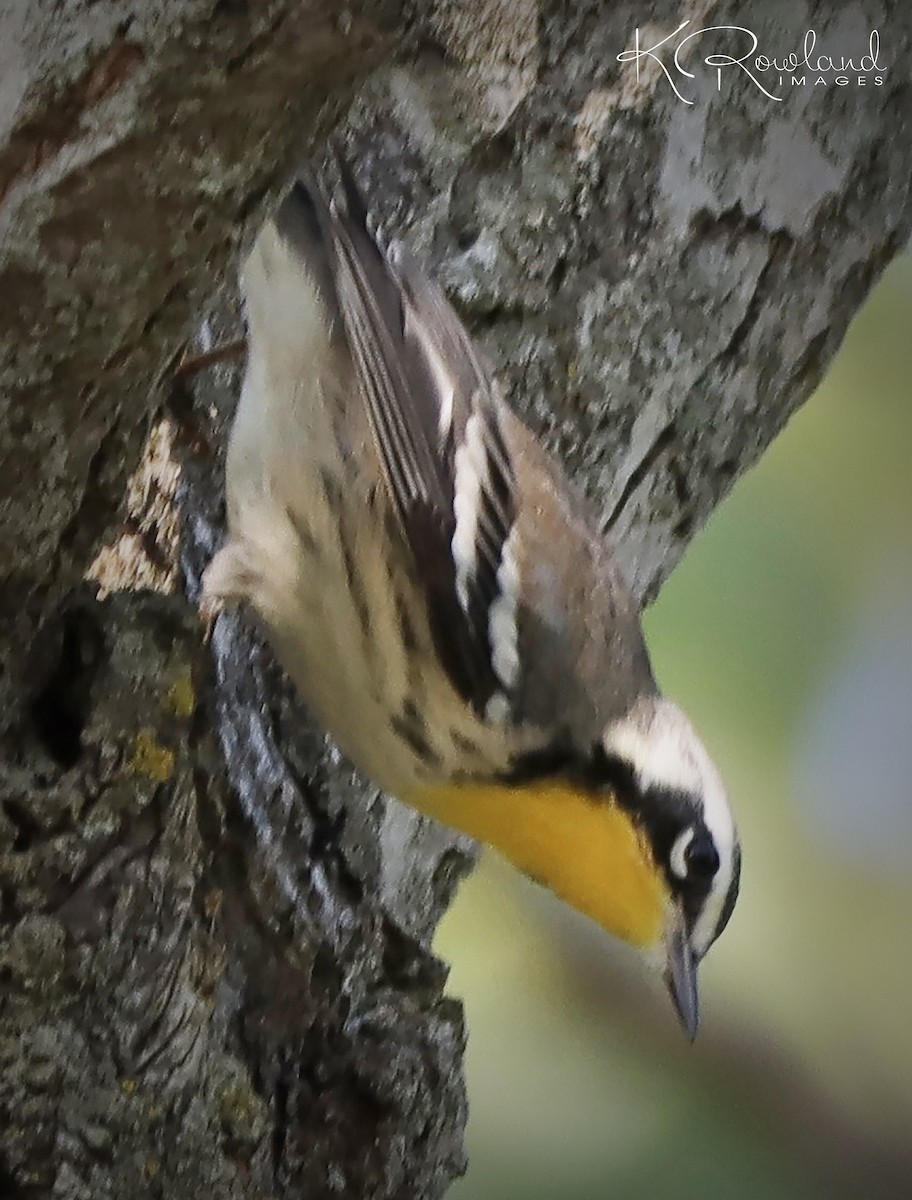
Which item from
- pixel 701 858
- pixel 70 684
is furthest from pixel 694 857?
pixel 70 684

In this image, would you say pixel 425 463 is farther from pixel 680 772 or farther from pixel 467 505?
pixel 680 772

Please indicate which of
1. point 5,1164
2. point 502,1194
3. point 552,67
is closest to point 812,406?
point 552,67

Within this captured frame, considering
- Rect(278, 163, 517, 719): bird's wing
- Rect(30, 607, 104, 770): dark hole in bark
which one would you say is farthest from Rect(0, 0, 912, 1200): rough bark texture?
Rect(278, 163, 517, 719): bird's wing

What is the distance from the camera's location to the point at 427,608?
0.72 metres

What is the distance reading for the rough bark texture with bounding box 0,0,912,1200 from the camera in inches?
17.5

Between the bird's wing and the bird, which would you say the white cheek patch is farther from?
the bird's wing

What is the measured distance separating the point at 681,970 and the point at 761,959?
0.21m

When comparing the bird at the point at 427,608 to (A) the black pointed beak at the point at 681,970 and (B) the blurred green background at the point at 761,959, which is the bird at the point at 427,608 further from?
(B) the blurred green background at the point at 761,959

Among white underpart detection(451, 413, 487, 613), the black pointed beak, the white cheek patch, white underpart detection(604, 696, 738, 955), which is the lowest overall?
the black pointed beak

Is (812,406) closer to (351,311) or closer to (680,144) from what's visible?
(680,144)

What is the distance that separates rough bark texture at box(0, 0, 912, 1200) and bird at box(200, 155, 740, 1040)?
5cm

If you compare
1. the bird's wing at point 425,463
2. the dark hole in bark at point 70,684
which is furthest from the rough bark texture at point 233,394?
the bird's wing at point 425,463

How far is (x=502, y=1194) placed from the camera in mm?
880

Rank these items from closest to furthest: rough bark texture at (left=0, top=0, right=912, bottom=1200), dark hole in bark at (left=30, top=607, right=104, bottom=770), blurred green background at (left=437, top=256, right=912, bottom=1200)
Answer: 1. rough bark texture at (left=0, top=0, right=912, bottom=1200)
2. dark hole in bark at (left=30, top=607, right=104, bottom=770)
3. blurred green background at (left=437, top=256, right=912, bottom=1200)
